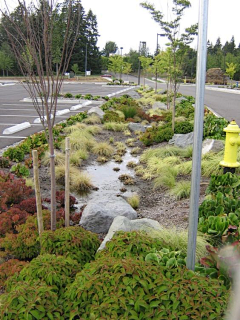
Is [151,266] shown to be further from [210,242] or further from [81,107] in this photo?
[81,107]

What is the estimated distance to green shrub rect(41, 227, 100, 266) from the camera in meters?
3.56

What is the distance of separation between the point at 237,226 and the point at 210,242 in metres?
0.33

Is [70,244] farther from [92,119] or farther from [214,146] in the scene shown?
[92,119]

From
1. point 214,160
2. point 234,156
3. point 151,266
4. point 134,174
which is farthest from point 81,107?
point 151,266

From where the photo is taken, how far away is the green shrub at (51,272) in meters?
2.83

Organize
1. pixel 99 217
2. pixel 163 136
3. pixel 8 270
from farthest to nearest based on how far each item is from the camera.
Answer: pixel 163 136
pixel 99 217
pixel 8 270

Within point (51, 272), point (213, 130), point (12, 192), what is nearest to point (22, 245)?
point (51, 272)

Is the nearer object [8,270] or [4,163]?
[8,270]

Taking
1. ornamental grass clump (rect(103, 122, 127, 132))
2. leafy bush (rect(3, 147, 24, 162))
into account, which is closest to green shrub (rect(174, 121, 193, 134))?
ornamental grass clump (rect(103, 122, 127, 132))

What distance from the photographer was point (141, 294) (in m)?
2.36

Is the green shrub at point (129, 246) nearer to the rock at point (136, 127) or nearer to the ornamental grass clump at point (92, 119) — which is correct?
the rock at point (136, 127)

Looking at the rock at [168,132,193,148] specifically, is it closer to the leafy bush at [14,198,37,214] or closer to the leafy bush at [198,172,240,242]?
the leafy bush at [198,172,240,242]

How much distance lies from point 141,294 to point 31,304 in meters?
0.74

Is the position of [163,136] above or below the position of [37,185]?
below
